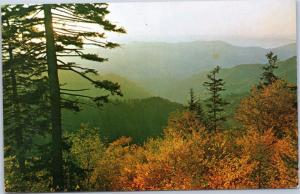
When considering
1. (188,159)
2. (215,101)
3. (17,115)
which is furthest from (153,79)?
(17,115)

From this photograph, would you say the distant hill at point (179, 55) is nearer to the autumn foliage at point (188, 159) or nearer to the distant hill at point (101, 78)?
the distant hill at point (101, 78)

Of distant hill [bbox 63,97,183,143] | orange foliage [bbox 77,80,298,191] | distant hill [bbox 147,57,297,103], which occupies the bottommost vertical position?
orange foliage [bbox 77,80,298,191]

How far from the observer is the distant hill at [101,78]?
14.6 feet

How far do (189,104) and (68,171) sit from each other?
0.68 meters

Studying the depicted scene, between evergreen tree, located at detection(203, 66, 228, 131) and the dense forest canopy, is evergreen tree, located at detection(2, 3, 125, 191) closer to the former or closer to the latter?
the dense forest canopy

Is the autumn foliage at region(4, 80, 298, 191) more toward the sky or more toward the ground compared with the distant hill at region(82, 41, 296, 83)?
more toward the ground

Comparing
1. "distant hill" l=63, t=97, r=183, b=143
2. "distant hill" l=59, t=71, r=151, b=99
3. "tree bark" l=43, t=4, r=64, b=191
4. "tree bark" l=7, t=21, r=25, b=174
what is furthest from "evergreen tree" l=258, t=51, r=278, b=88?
"tree bark" l=7, t=21, r=25, b=174

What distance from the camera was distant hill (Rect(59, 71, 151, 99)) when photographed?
4461 mm

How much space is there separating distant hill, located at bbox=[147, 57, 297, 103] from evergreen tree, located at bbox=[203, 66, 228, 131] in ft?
0.08

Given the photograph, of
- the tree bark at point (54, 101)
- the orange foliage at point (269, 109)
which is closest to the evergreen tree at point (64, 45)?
the tree bark at point (54, 101)

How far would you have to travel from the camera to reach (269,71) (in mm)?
4488

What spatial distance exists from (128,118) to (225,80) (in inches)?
20.1

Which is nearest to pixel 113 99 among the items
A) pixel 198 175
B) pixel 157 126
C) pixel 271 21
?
pixel 157 126

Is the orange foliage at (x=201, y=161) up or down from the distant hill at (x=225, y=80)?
down
